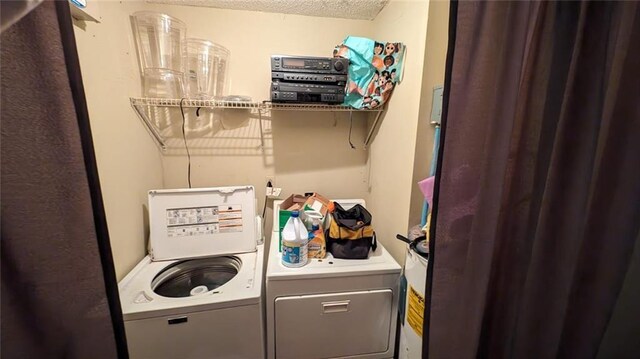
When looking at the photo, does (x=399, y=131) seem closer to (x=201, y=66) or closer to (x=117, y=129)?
(x=201, y=66)

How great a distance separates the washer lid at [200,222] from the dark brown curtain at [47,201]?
94 cm

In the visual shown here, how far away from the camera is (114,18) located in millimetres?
1317

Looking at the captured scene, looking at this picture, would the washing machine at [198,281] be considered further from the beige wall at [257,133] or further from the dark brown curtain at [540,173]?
the dark brown curtain at [540,173]

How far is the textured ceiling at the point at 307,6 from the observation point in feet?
5.48

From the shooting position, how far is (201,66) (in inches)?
66.3

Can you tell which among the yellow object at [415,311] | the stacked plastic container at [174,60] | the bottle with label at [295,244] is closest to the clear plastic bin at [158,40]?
the stacked plastic container at [174,60]

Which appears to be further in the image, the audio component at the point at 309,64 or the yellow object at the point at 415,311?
the audio component at the point at 309,64

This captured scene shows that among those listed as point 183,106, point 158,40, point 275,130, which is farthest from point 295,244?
point 158,40

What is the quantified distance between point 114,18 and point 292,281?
177 cm

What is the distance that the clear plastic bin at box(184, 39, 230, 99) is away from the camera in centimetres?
166

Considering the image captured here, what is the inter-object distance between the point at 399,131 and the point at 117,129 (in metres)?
1.65

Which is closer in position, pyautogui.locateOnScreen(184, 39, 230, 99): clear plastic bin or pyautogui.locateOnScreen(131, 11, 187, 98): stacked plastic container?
pyautogui.locateOnScreen(131, 11, 187, 98): stacked plastic container

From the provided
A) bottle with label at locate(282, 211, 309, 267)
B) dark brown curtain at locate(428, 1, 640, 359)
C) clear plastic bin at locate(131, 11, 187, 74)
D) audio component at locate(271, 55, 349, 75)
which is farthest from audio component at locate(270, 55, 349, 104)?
dark brown curtain at locate(428, 1, 640, 359)

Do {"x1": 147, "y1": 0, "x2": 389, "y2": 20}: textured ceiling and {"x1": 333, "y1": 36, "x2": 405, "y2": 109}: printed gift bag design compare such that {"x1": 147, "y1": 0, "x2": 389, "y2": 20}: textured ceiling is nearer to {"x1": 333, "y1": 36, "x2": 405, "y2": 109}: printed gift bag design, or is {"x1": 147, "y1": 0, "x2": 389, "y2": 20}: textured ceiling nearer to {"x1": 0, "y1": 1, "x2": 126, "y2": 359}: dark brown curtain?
{"x1": 333, "y1": 36, "x2": 405, "y2": 109}: printed gift bag design
